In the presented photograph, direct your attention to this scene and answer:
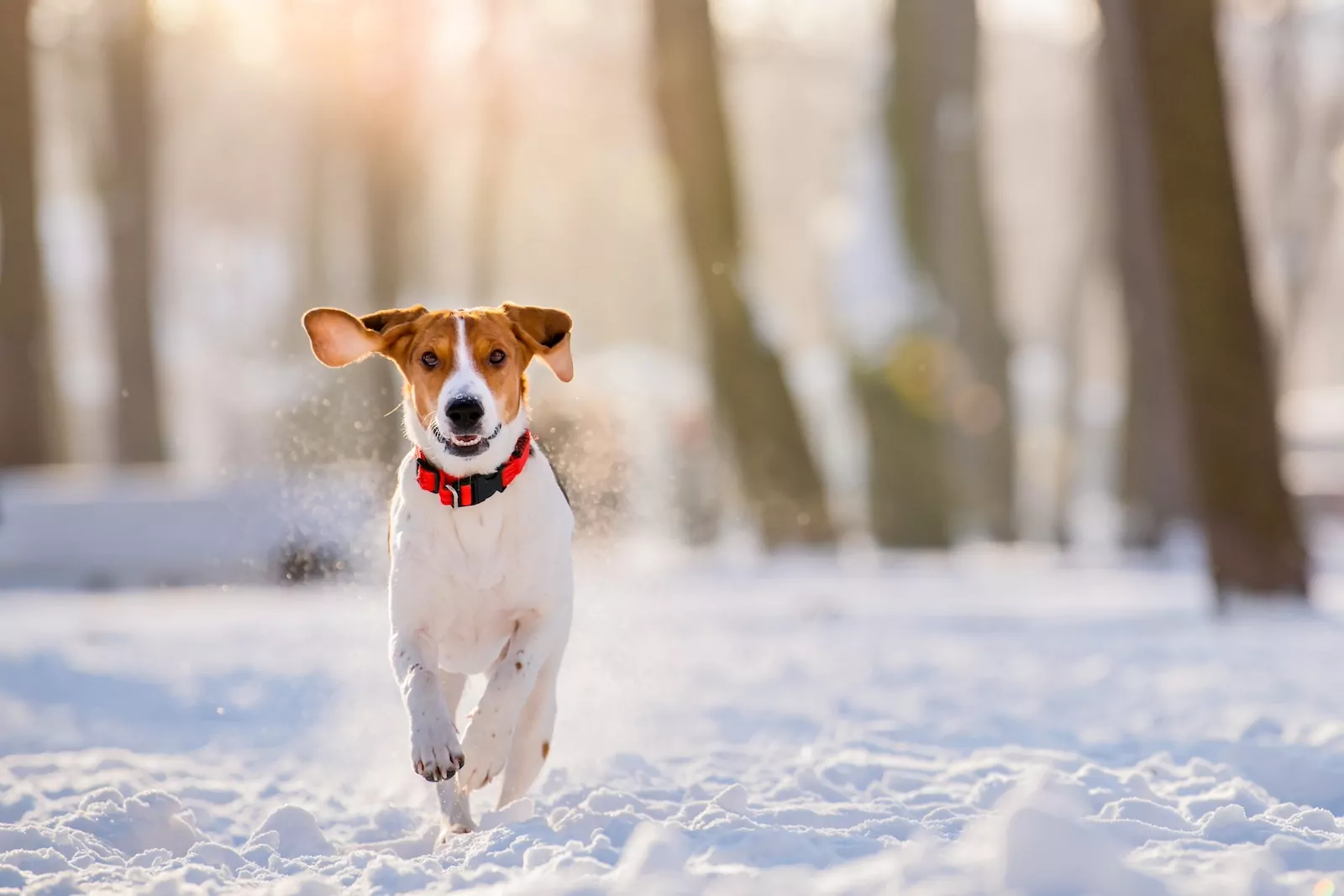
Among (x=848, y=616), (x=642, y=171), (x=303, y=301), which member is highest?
(x=642, y=171)

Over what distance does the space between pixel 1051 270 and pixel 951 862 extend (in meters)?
43.6

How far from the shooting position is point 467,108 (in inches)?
1144

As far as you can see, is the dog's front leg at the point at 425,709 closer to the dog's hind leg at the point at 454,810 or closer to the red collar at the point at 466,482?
the dog's hind leg at the point at 454,810

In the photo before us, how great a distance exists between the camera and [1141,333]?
17.8 metres

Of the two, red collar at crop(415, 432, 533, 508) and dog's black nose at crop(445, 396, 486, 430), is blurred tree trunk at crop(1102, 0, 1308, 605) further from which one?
dog's black nose at crop(445, 396, 486, 430)

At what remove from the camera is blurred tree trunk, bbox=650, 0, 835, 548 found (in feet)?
52.3

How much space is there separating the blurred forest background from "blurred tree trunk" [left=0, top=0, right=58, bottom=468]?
0.05m

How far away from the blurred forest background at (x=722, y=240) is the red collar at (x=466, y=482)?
3599mm

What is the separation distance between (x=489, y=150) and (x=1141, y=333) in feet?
47.0

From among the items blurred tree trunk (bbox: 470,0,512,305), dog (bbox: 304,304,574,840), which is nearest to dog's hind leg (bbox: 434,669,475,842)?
dog (bbox: 304,304,574,840)

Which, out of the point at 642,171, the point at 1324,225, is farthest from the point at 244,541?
the point at 1324,225

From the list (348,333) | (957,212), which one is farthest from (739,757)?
(957,212)

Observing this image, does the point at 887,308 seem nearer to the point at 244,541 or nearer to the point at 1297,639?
the point at 244,541

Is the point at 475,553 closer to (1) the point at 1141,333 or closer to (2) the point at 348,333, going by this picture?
(2) the point at 348,333
